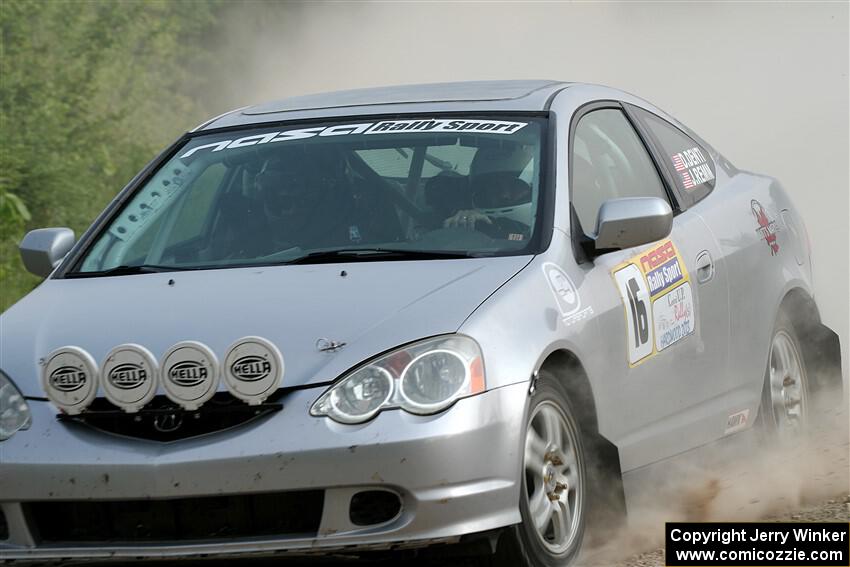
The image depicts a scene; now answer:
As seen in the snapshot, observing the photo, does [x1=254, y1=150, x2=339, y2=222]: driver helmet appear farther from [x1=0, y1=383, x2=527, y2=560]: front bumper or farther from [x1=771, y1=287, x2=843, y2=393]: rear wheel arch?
[x1=771, y1=287, x2=843, y2=393]: rear wheel arch

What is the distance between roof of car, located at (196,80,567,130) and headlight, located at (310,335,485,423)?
64.9 inches

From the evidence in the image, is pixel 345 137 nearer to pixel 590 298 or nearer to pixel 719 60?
pixel 590 298

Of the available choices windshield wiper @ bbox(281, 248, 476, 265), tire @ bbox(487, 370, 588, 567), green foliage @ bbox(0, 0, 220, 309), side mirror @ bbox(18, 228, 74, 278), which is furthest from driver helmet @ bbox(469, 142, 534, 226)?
green foliage @ bbox(0, 0, 220, 309)

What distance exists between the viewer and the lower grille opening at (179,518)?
458 centimetres

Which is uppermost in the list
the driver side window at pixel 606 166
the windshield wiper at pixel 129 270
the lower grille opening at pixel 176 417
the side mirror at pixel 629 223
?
the driver side window at pixel 606 166

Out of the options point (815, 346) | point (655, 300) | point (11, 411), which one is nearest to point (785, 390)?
point (815, 346)

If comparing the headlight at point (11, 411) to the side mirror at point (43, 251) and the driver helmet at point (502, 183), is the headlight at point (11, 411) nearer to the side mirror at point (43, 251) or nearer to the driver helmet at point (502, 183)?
the side mirror at point (43, 251)

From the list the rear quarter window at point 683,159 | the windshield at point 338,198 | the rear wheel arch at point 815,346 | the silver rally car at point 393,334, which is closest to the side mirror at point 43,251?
the silver rally car at point 393,334

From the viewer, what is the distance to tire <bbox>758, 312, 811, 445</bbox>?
6758 millimetres

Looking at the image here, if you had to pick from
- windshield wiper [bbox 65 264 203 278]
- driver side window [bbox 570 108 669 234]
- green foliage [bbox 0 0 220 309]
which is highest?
green foliage [bbox 0 0 220 309]

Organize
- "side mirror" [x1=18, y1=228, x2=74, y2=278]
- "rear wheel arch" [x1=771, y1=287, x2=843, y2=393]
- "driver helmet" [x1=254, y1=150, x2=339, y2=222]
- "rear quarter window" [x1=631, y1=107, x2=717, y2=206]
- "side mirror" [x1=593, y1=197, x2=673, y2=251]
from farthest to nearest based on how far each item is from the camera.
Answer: "rear wheel arch" [x1=771, y1=287, x2=843, y2=393] < "rear quarter window" [x1=631, y1=107, x2=717, y2=206] < "side mirror" [x1=18, y1=228, x2=74, y2=278] < "driver helmet" [x1=254, y1=150, x2=339, y2=222] < "side mirror" [x1=593, y1=197, x2=673, y2=251]

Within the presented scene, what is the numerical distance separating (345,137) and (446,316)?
1.47 m

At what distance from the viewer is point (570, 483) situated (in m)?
5.11

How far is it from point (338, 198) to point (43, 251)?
1.11 metres
